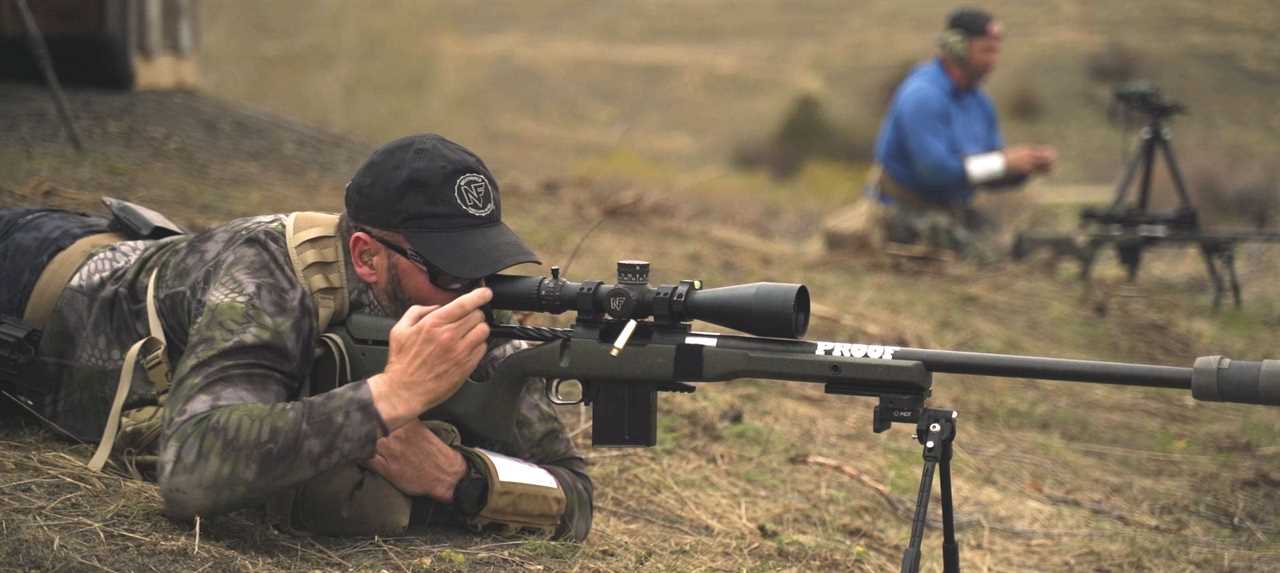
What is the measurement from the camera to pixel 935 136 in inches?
459

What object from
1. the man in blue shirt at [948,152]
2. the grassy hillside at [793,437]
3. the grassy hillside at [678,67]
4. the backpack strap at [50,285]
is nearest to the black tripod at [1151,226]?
the grassy hillside at [793,437]

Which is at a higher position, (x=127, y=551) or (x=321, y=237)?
(x=321, y=237)

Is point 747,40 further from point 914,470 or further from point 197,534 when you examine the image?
point 197,534

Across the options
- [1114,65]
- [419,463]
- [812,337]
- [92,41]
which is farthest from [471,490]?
[1114,65]

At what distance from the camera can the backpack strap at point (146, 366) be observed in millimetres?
4262

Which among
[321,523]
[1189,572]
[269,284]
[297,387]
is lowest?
[1189,572]

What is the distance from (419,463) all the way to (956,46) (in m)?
8.62

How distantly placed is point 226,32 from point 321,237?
28486mm

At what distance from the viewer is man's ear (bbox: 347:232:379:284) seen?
408 cm

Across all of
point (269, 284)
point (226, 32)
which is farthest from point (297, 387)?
point (226, 32)

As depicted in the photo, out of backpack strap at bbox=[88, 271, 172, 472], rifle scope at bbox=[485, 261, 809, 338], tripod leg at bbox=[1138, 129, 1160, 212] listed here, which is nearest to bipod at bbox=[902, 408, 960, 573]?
rifle scope at bbox=[485, 261, 809, 338]

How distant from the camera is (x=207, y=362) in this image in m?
3.83

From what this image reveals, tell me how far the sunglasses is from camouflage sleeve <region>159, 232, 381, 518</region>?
34cm

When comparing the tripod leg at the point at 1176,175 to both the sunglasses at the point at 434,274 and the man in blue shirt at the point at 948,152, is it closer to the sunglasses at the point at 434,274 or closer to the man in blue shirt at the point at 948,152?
the man in blue shirt at the point at 948,152
